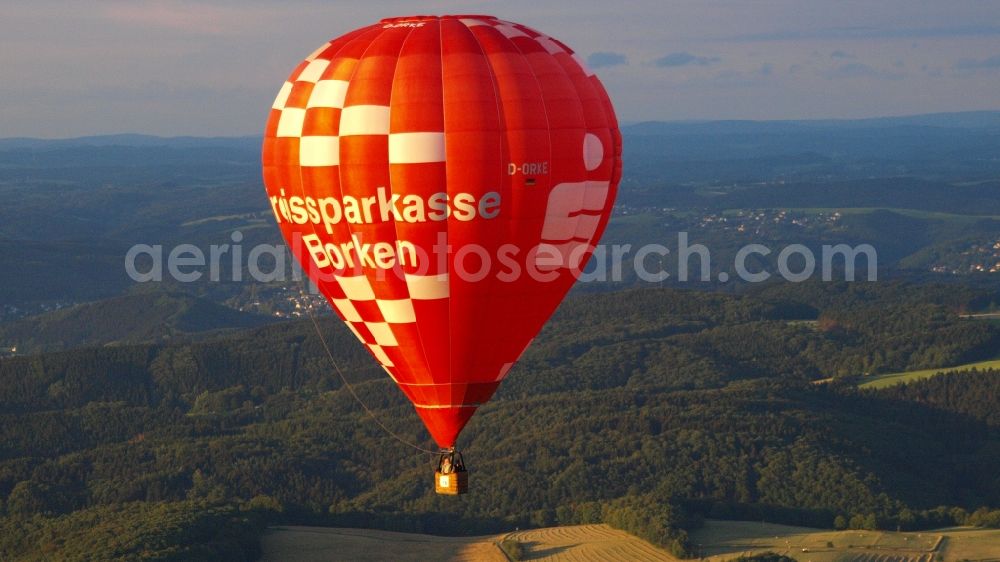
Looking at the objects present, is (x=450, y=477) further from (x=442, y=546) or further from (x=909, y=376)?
(x=909, y=376)

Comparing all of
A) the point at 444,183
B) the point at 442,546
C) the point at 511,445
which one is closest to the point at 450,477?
the point at 444,183

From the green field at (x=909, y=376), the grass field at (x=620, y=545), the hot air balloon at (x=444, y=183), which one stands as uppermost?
the hot air balloon at (x=444, y=183)

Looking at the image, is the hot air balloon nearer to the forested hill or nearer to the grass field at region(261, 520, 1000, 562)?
the grass field at region(261, 520, 1000, 562)

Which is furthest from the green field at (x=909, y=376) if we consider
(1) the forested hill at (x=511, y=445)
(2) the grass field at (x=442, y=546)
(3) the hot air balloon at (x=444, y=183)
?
(3) the hot air balloon at (x=444, y=183)

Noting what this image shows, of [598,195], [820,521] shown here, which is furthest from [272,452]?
[598,195]

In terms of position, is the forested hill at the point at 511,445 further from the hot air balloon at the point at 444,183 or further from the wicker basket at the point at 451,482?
the wicker basket at the point at 451,482

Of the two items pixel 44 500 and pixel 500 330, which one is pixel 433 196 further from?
pixel 44 500

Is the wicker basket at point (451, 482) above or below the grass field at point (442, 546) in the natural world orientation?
above

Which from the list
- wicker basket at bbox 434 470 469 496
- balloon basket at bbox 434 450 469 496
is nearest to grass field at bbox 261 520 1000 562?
balloon basket at bbox 434 450 469 496
